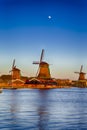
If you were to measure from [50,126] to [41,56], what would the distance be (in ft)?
496

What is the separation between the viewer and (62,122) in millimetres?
33344

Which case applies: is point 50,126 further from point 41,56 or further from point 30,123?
point 41,56

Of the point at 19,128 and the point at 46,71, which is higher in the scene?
the point at 46,71

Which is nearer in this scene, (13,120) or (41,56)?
(13,120)

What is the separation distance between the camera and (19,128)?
29.5m

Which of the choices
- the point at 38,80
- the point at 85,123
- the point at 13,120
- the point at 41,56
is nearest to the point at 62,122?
the point at 85,123

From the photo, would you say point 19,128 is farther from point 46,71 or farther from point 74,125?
point 46,71

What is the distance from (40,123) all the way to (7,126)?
10.3 feet

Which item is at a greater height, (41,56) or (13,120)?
(41,56)

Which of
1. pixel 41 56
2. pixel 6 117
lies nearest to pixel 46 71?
pixel 41 56

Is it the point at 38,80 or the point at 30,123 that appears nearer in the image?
the point at 30,123

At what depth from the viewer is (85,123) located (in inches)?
1298

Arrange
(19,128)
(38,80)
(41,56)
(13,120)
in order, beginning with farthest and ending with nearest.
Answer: (38,80)
(41,56)
(13,120)
(19,128)

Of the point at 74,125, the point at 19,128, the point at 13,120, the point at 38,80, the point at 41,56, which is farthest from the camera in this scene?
the point at 38,80
